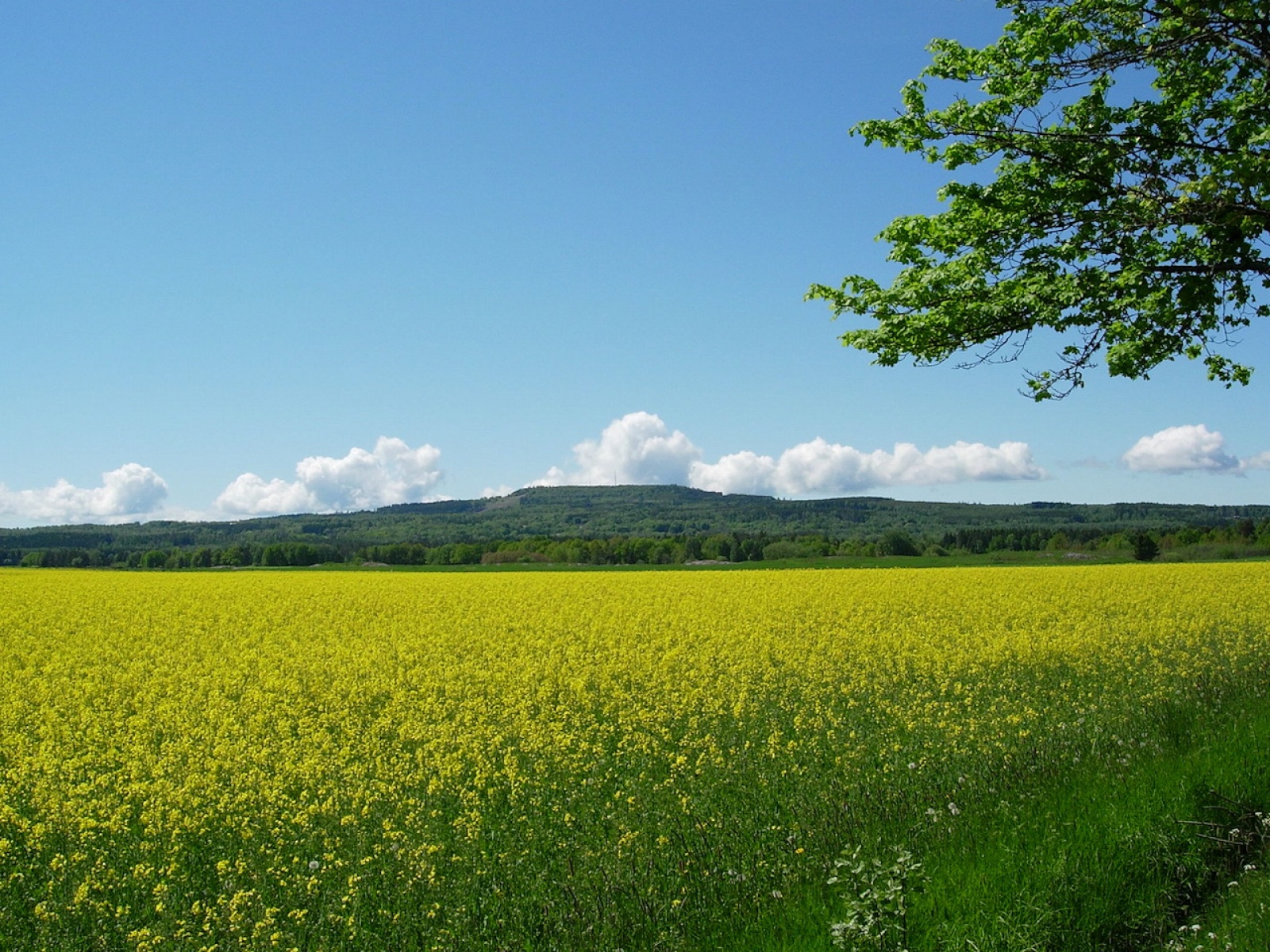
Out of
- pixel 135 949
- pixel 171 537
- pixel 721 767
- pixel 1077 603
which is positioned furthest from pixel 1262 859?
pixel 171 537

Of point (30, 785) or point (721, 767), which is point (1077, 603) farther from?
point (30, 785)

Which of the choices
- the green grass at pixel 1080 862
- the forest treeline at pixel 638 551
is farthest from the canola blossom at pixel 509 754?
the forest treeline at pixel 638 551

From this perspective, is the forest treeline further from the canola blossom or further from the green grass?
the green grass

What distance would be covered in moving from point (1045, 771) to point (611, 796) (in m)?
4.43

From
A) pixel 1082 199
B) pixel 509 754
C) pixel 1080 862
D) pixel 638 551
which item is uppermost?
pixel 1082 199

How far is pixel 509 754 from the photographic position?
10109mm

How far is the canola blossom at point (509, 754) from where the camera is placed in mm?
6621

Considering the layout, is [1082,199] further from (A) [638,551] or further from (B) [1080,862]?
(A) [638,551]

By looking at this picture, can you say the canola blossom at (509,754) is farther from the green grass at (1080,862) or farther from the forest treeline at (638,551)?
the forest treeline at (638,551)

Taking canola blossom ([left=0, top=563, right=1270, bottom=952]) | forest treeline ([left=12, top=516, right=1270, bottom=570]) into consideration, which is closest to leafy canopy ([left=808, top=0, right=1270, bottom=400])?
canola blossom ([left=0, top=563, right=1270, bottom=952])

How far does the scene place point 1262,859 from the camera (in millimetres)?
6773

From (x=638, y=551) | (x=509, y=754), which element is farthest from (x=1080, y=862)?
(x=638, y=551)

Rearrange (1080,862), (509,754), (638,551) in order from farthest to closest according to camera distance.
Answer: (638,551)
(509,754)
(1080,862)

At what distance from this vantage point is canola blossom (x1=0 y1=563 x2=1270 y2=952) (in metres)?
6.62
